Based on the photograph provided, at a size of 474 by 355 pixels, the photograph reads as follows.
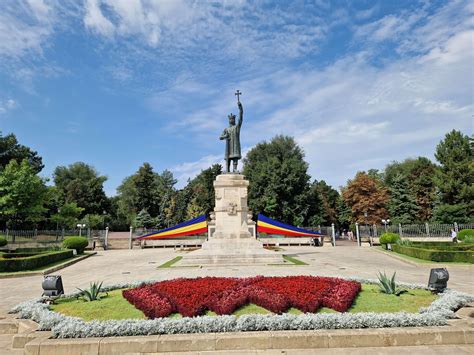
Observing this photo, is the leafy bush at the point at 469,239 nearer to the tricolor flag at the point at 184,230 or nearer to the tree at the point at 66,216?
the tricolor flag at the point at 184,230

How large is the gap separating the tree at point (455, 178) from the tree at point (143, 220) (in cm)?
4301

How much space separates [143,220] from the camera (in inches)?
2082

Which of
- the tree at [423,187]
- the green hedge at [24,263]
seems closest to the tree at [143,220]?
the green hedge at [24,263]

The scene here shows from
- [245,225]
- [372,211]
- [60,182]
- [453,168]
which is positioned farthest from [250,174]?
[60,182]

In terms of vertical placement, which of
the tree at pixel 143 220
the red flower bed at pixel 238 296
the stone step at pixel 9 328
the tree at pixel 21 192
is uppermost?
the tree at pixel 21 192

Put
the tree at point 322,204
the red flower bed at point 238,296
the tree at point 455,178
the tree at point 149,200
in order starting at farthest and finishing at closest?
the tree at point 149,200 < the tree at point 322,204 < the tree at point 455,178 < the red flower bed at point 238,296

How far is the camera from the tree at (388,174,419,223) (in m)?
47.0

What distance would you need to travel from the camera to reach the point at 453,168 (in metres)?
39.1

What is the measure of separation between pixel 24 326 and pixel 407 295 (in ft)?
28.6

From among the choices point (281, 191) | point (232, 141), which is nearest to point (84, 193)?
point (281, 191)

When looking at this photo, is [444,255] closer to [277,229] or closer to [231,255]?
[231,255]

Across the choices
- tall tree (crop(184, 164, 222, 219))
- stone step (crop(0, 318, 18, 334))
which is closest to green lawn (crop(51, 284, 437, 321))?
stone step (crop(0, 318, 18, 334))

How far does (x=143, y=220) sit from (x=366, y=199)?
38.9 meters

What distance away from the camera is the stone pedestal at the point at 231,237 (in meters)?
16.8
